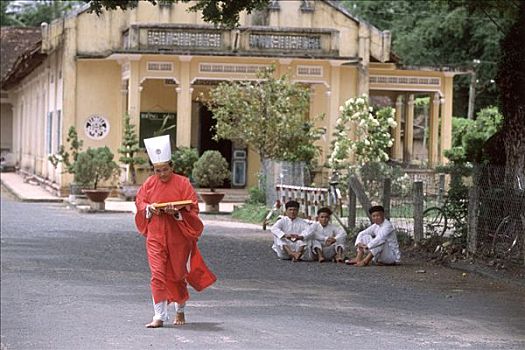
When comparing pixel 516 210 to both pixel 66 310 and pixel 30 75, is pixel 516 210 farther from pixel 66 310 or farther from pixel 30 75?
pixel 30 75

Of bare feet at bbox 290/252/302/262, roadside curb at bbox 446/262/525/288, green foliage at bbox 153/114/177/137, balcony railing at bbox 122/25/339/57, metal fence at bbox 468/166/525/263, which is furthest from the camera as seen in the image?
green foliage at bbox 153/114/177/137

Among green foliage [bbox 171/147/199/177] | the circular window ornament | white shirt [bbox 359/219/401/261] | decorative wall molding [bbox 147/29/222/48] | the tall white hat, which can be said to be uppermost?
decorative wall molding [bbox 147/29/222/48]

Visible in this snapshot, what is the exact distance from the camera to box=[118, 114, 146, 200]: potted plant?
31.4 meters

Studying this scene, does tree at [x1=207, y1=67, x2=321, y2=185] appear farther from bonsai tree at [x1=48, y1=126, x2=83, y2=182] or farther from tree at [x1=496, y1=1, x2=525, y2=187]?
tree at [x1=496, y1=1, x2=525, y2=187]

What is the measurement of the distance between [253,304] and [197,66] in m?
20.5

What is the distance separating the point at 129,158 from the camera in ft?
104

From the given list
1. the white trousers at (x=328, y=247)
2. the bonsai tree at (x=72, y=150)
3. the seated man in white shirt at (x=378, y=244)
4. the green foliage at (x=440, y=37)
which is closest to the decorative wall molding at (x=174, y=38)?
the bonsai tree at (x=72, y=150)

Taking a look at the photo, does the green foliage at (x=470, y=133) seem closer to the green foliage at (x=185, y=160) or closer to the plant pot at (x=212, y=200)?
the green foliage at (x=185, y=160)

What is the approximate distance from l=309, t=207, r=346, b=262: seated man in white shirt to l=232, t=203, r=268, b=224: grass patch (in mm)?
8381

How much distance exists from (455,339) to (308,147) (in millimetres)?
17767

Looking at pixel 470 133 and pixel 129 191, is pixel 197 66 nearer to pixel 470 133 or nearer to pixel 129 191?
pixel 129 191

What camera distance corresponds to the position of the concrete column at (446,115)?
35.1 m

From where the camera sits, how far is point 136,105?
105 feet

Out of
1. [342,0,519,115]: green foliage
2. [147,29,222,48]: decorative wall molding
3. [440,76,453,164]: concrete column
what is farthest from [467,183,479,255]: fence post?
[342,0,519,115]: green foliage
